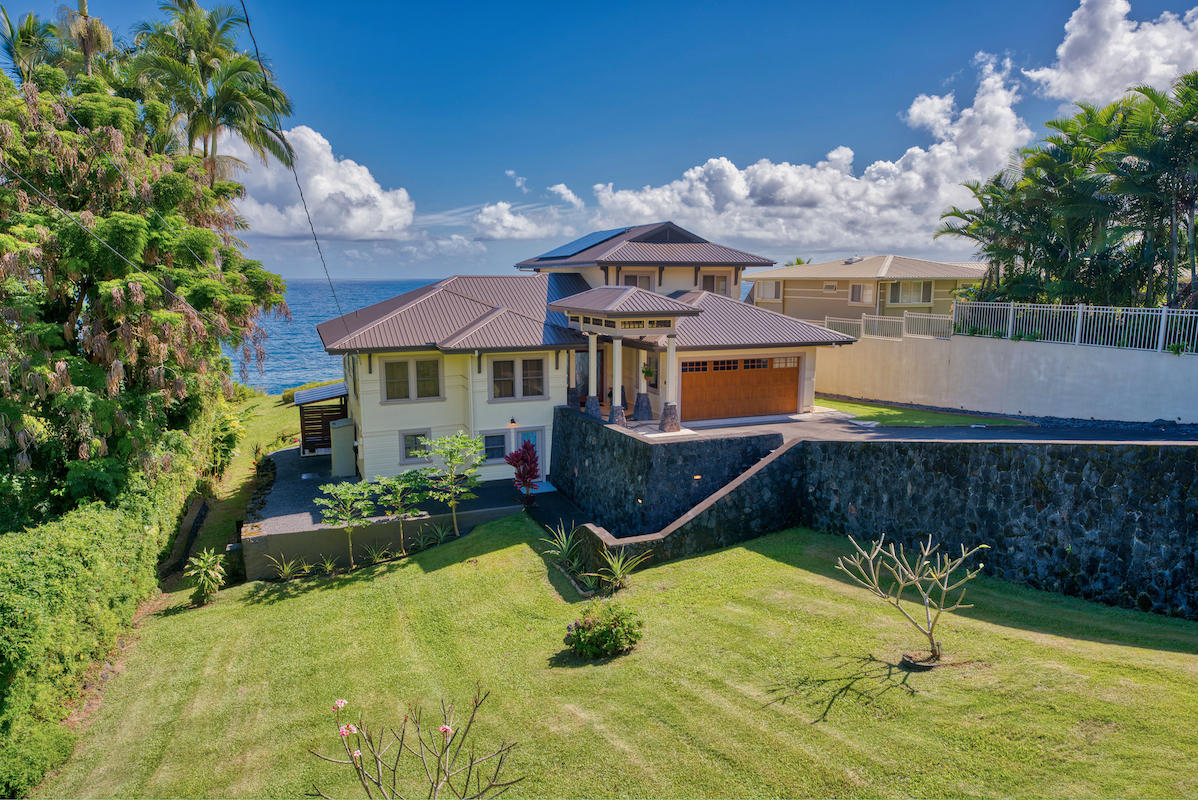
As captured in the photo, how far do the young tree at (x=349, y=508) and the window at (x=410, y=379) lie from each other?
3635 millimetres

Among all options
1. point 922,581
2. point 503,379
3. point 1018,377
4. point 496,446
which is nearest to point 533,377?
point 503,379

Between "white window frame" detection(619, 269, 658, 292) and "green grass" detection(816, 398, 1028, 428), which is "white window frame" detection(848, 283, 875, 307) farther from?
"white window frame" detection(619, 269, 658, 292)

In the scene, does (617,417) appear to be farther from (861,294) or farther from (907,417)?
(861,294)

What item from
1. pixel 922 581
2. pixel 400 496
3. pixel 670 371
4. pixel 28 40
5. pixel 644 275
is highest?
pixel 28 40

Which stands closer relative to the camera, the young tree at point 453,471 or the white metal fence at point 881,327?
the young tree at point 453,471

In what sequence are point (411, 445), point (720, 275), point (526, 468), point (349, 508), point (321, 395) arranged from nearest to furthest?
point (349, 508), point (526, 468), point (411, 445), point (321, 395), point (720, 275)

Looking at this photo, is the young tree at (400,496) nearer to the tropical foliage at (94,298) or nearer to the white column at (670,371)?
the tropical foliage at (94,298)

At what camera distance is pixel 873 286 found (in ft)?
104

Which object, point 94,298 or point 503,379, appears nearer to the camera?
point 94,298

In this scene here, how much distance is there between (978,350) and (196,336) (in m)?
23.2

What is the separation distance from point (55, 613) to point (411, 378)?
11206mm

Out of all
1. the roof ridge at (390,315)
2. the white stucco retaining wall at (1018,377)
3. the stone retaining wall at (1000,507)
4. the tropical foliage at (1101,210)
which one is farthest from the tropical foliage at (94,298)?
the tropical foliage at (1101,210)

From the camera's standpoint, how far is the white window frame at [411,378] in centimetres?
2122

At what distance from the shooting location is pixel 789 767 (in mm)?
8141
